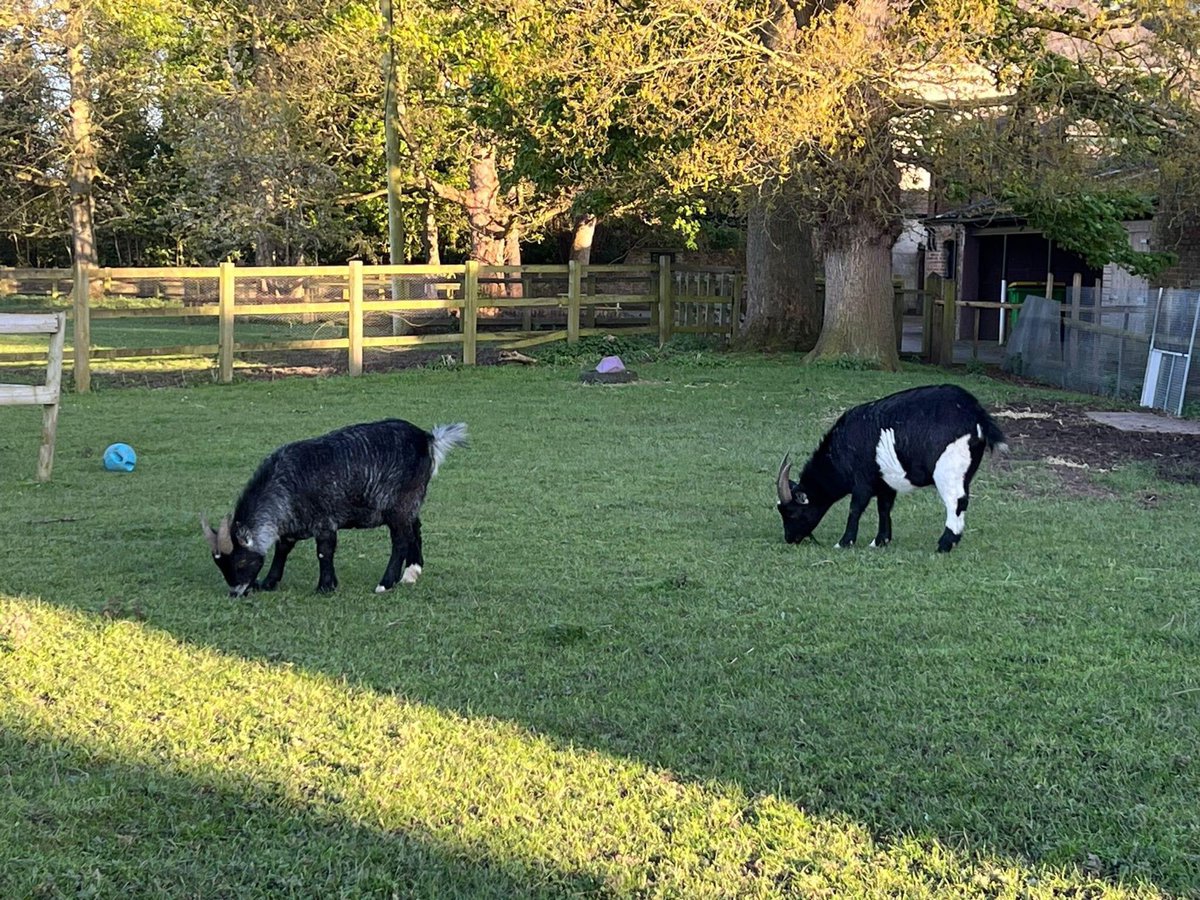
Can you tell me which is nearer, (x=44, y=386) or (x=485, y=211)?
(x=44, y=386)

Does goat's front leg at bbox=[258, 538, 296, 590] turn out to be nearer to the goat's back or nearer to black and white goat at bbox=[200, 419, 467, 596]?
black and white goat at bbox=[200, 419, 467, 596]

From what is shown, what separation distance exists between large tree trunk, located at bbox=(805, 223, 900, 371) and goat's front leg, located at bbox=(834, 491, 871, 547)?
11.5 metres

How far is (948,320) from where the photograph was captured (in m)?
21.2

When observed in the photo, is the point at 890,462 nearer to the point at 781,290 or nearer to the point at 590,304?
the point at 781,290

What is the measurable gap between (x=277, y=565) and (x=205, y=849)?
3286 millimetres

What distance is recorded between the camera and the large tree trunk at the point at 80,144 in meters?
33.0

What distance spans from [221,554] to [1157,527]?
20.5 ft

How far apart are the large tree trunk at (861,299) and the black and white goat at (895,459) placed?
37.0ft

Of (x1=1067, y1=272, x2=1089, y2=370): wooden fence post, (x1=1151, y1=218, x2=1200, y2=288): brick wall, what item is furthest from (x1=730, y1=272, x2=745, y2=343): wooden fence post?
(x1=1151, y1=218, x2=1200, y2=288): brick wall

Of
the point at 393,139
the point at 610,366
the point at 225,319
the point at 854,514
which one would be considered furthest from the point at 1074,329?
the point at 393,139

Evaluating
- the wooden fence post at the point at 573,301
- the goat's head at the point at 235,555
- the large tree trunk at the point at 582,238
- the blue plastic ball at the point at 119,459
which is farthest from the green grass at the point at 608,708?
the large tree trunk at the point at 582,238

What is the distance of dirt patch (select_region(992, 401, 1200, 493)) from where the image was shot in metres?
11.0

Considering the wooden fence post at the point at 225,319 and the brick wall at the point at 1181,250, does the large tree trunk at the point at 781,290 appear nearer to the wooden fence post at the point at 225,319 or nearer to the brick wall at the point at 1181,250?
the brick wall at the point at 1181,250

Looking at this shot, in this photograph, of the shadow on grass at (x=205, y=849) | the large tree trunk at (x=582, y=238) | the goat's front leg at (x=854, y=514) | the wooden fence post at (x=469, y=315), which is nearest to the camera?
the shadow on grass at (x=205, y=849)
